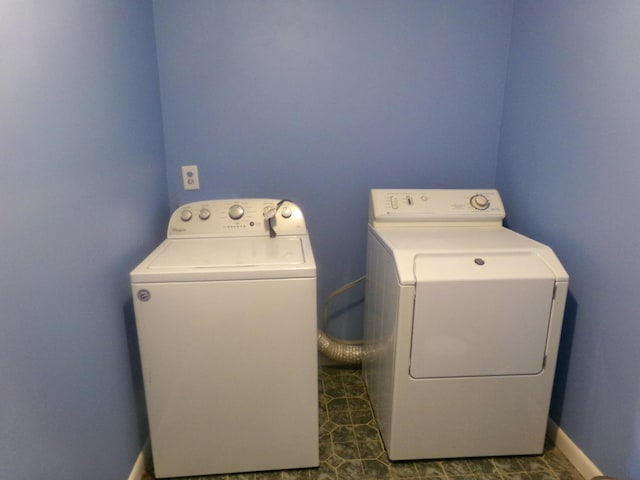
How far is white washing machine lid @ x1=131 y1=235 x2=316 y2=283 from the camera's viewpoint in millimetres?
1259

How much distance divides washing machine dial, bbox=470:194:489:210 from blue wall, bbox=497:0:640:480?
0.54 feet

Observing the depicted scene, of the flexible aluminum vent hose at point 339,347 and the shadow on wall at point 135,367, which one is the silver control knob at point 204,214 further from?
the flexible aluminum vent hose at point 339,347

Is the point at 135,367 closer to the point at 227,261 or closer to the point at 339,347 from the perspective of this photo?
the point at 227,261

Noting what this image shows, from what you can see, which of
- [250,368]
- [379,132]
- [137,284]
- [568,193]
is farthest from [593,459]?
[137,284]

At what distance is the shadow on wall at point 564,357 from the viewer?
59.8 inches

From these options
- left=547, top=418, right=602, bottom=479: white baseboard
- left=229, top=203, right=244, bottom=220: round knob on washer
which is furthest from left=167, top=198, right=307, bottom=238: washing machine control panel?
left=547, top=418, right=602, bottom=479: white baseboard

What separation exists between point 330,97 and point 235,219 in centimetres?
72

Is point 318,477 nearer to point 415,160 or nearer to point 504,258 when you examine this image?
point 504,258

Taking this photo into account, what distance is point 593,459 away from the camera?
4.68 feet

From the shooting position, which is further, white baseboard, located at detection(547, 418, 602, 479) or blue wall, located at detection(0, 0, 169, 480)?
white baseboard, located at detection(547, 418, 602, 479)

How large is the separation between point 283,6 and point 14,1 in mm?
1159

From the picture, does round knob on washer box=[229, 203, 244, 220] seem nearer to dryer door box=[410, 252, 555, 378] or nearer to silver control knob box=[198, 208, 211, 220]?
silver control knob box=[198, 208, 211, 220]

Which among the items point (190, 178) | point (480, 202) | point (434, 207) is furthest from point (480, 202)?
point (190, 178)

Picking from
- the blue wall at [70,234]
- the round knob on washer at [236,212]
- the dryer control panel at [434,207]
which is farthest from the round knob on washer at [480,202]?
the blue wall at [70,234]
